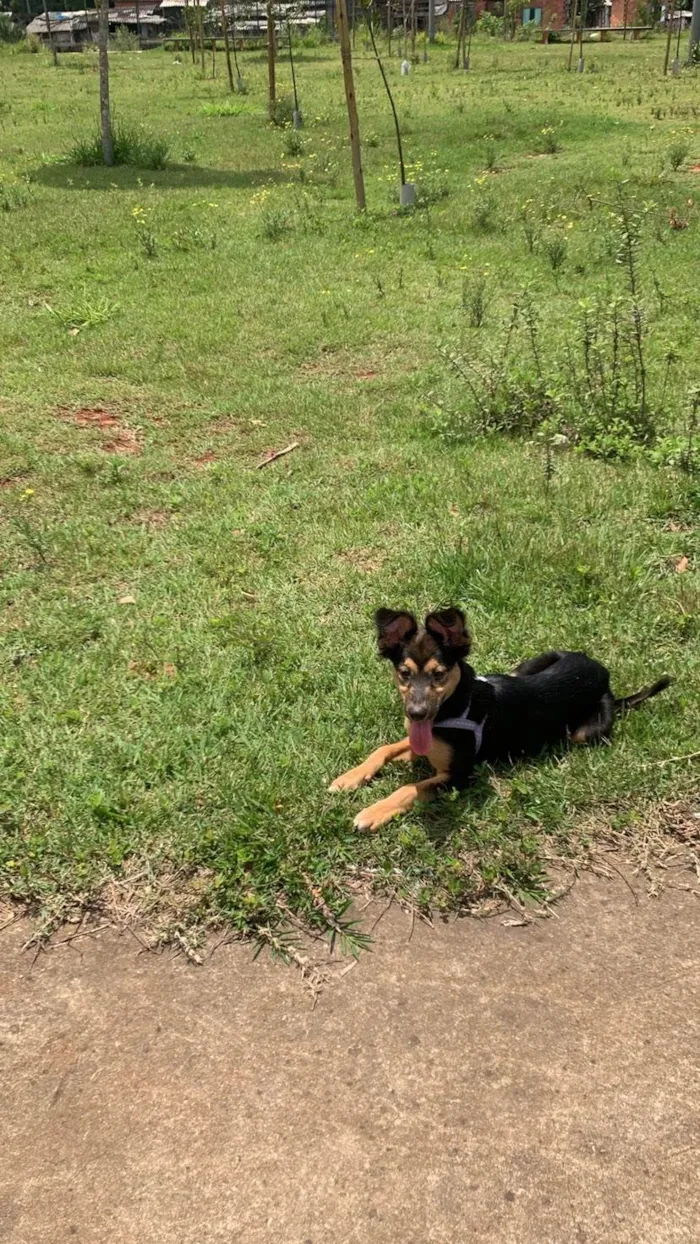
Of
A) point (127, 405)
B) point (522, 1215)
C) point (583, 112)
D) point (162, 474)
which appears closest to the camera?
point (522, 1215)

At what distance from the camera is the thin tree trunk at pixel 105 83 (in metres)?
15.8

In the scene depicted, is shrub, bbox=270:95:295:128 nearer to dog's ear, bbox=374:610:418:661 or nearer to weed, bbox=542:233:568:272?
weed, bbox=542:233:568:272

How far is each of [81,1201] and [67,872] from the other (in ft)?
3.93

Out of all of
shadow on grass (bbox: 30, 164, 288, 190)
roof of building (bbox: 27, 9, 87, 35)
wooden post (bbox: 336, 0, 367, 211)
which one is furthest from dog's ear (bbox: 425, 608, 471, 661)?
roof of building (bbox: 27, 9, 87, 35)

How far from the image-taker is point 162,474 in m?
6.72

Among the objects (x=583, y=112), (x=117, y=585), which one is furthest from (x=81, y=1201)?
(x=583, y=112)

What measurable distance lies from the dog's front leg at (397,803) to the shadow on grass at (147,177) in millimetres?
14998

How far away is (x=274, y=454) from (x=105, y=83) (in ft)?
41.9

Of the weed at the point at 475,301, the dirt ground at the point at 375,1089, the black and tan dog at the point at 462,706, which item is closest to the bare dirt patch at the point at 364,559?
the black and tan dog at the point at 462,706

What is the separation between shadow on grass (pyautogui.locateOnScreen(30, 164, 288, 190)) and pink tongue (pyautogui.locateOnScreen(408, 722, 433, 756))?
1496 centimetres

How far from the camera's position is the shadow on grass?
52.2ft

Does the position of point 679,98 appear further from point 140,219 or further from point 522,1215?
point 522,1215

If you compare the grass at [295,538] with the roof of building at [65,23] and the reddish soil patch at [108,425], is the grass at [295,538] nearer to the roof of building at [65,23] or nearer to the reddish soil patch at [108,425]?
the reddish soil patch at [108,425]

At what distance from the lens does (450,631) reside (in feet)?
10.9
